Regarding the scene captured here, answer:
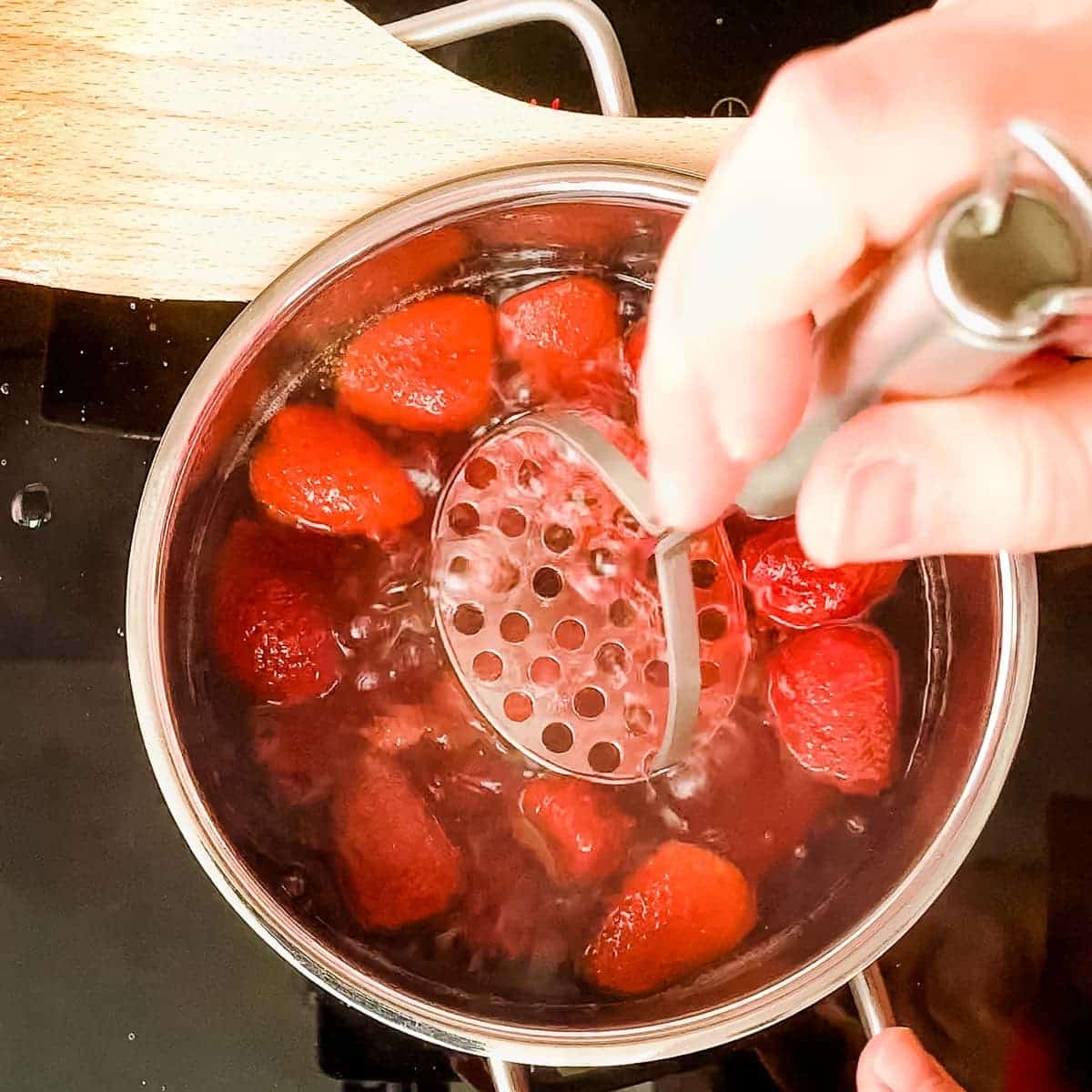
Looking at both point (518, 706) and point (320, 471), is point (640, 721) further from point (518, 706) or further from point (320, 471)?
point (320, 471)

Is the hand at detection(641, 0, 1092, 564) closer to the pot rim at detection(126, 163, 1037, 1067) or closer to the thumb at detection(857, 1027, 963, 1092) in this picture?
the pot rim at detection(126, 163, 1037, 1067)

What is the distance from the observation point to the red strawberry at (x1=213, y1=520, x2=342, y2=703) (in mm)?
544

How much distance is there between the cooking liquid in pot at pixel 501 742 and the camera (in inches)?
21.4

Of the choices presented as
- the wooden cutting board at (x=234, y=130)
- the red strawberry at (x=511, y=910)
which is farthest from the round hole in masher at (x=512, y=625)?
the wooden cutting board at (x=234, y=130)

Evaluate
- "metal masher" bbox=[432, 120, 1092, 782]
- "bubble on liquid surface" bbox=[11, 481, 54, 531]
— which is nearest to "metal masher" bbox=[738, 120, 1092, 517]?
"metal masher" bbox=[432, 120, 1092, 782]

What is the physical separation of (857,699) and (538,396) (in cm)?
22

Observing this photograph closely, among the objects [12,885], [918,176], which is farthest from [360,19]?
[12,885]

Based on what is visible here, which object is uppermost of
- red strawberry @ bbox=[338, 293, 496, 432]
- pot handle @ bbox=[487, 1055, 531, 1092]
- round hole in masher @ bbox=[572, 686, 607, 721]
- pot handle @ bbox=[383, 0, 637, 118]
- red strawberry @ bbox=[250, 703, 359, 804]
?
pot handle @ bbox=[383, 0, 637, 118]

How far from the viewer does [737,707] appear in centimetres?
57

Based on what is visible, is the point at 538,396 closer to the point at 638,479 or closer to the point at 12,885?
the point at 638,479

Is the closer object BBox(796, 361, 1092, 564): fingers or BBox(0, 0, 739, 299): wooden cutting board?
BBox(796, 361, 1092, 564): fingers

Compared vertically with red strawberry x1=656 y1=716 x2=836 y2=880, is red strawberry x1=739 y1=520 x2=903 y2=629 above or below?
above

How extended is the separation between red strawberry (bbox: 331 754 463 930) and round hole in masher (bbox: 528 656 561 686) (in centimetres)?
9

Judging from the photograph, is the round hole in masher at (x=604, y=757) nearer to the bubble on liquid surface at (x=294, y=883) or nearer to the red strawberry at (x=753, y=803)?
the red strawberry at (x=753, y=803)
